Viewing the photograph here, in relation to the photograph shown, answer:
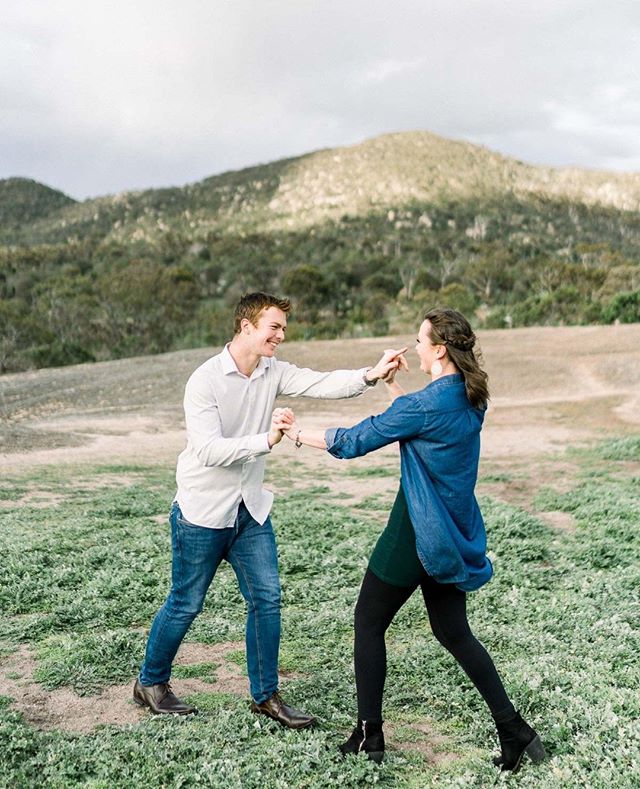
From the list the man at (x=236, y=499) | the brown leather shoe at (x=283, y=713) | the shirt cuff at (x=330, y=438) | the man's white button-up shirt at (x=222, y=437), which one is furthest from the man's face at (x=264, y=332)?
the brown leather shoe at (x=283, y=713)

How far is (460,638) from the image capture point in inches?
127

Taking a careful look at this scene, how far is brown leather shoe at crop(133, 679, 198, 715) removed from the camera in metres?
3.88

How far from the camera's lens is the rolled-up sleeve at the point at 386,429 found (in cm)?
311

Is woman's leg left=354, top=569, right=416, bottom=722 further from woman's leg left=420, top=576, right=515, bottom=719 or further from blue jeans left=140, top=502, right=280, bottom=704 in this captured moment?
blue jeans left=140, top=502, right=280, bottom=704

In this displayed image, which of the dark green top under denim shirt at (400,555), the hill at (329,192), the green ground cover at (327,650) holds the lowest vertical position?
the green ground cover at (327,650)

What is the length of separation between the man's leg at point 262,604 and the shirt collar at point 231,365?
59 cm

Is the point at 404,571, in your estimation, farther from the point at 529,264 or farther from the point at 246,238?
the point at 246,238

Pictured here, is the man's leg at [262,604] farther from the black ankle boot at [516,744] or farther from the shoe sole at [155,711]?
the black ankle boot at [516,744]

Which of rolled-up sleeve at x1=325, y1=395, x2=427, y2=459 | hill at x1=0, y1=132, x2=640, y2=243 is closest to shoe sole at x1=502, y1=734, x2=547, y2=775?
Answer: rolled-up sleeve at x1=325, y1=395, x2=427, y2=459

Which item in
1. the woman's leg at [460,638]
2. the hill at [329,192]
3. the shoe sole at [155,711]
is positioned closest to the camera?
the woman's leg at [460,638]

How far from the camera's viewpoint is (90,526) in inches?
319

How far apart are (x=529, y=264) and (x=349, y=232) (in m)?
23.1

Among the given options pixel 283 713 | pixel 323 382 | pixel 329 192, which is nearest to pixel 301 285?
pixel 323 382

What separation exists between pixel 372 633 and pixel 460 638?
1.15ft
